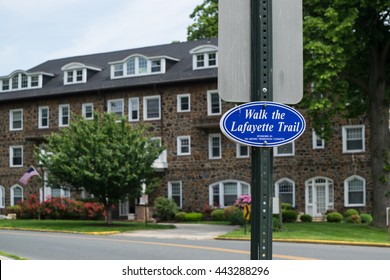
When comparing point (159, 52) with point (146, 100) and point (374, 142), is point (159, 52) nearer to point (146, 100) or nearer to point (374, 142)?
point (146, 100)

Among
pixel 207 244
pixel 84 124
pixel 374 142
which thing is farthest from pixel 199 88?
pixel 207 244

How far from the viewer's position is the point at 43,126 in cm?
4881

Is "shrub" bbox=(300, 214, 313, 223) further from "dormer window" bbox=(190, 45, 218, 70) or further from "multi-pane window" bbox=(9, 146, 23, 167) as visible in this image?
"multi-pane window" bbox=(9, 146, 23, 167)

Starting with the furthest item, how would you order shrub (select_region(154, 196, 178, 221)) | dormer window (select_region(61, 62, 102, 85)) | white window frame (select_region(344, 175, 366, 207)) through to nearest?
dormer window (select_region(61, 62, 102, 85)), shrub (select_region(154, 196, 178, 221)), white window frame (select_region(344, 175, 366, 207))

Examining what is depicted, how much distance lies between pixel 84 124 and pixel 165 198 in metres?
10.1

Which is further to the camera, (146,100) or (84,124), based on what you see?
(146,100)

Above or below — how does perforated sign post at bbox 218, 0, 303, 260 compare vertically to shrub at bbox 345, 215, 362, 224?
above

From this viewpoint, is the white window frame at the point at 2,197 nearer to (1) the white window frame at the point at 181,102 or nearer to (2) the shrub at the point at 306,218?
(1) the white window frame at the point at 181,102

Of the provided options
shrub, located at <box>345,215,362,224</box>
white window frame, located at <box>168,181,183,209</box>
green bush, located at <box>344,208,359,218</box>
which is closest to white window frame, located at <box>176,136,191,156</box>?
white window frame, located at <box>168,181,183,209</box>

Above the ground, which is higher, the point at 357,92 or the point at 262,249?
the point at 357,92

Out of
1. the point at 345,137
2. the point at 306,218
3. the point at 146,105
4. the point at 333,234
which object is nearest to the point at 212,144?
the point at 146,105

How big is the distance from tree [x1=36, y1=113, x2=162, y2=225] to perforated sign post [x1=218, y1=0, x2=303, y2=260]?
27885 millimetres

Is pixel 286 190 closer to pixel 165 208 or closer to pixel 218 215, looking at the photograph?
pixel 218 215

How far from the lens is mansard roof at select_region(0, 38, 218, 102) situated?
142 feet
